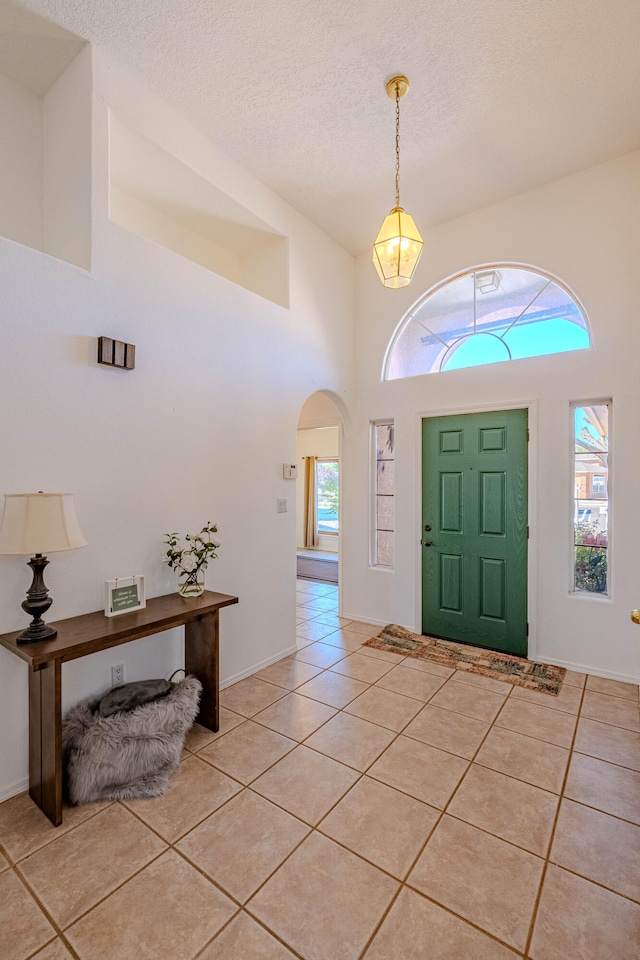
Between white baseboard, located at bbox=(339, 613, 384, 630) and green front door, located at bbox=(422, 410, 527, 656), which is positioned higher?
green front door, located at bbox=(422, 410, 527, 656)

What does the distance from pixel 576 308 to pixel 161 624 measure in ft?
11.8

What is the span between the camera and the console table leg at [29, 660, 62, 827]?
5.91 feet

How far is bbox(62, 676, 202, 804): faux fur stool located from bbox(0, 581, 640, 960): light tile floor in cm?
7

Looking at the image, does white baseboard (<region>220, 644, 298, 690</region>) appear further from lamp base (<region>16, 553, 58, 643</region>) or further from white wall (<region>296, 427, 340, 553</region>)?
white wall (<region>296, 427, 340, 553</region>)

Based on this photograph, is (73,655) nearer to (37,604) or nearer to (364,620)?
(37,604)

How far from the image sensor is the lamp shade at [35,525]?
70.1 inches

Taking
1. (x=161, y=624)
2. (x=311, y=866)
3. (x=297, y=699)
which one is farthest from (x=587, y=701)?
(x=161, y=624)

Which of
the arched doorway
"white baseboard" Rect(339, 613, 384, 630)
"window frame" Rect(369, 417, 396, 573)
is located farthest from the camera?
the arched doorway

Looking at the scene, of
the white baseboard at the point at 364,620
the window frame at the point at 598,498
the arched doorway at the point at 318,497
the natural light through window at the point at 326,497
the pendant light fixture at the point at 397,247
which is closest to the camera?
the pendant light fixture at the point at 397,247

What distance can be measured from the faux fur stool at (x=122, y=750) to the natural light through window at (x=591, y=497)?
292 cm

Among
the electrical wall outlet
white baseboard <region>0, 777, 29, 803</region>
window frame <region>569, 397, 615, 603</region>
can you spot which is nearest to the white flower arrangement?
the electrical wall outlet

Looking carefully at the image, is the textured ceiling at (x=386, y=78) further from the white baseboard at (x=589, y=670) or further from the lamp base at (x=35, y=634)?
the white baseboard at (x=589, y=670)

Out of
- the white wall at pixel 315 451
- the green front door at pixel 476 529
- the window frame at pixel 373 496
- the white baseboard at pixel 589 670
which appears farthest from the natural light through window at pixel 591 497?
the white wall at pixel 315 451

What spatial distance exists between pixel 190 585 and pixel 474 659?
2291 millimetres
